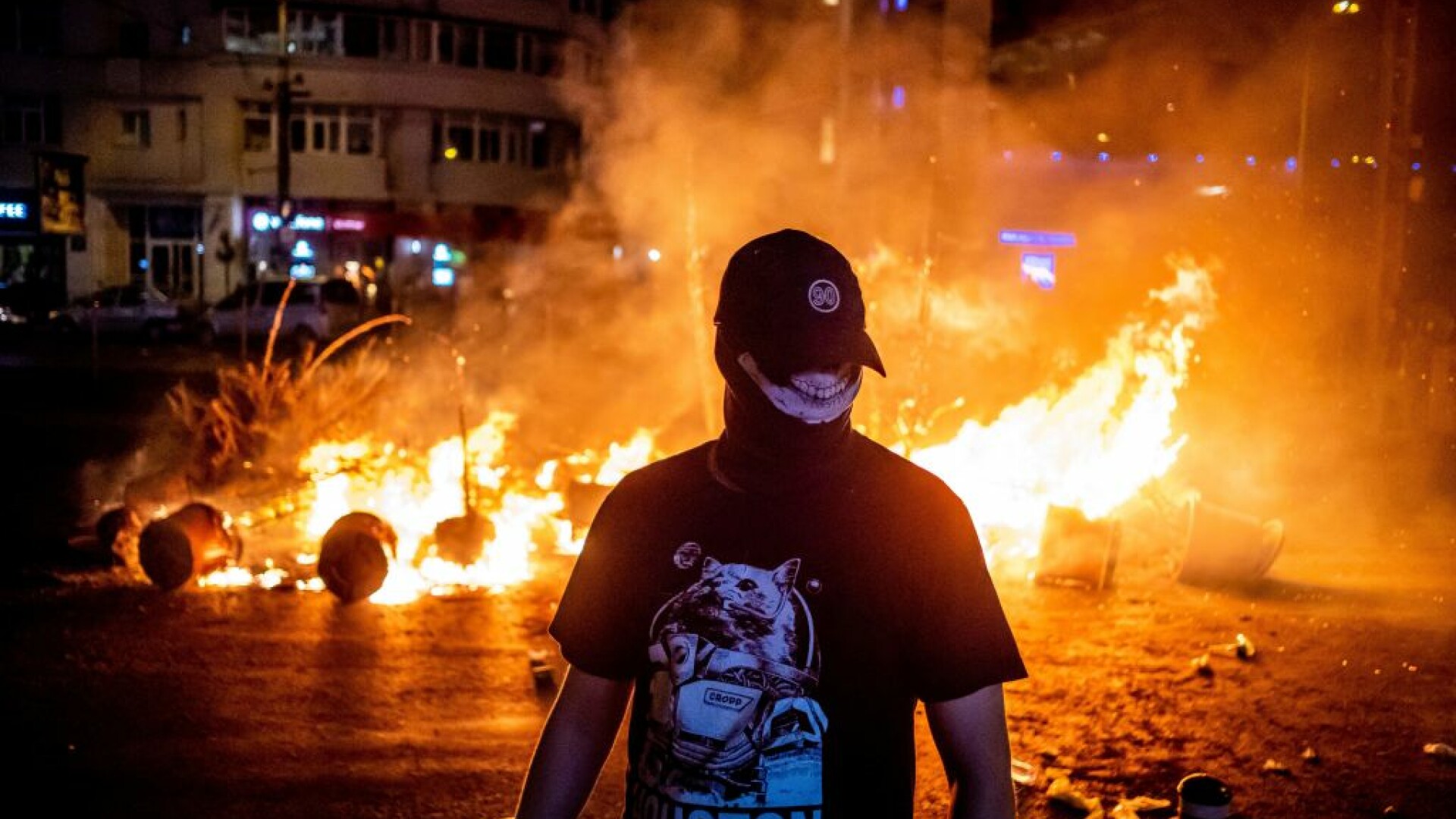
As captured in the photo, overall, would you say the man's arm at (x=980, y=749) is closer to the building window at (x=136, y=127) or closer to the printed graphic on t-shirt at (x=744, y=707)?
the printed graphic on t-shirt at (x=744, y=707)

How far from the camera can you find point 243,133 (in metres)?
35.2

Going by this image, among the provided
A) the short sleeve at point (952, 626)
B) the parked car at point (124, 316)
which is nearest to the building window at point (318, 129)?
the parked car at point (124, 316)

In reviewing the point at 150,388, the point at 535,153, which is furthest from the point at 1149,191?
the point at 535,153

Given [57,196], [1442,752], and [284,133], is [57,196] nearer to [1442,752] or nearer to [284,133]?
[284,133]

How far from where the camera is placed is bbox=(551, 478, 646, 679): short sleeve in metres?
1.77

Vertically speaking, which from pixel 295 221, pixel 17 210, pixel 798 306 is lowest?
pixel 798 306

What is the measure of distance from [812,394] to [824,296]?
5.7 inches

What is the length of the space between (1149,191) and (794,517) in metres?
17.4

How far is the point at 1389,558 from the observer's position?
7.66 m

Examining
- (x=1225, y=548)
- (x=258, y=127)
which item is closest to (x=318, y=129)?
(x=258, y=127)

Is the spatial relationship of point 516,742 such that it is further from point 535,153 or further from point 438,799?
point 535,153

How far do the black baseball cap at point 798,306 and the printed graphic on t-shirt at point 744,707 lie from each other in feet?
0.99

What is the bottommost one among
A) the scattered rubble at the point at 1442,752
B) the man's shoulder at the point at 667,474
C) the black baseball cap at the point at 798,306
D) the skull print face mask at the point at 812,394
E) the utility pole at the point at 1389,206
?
the scattered rubble at the point at 1442,752

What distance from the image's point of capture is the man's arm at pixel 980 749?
1696mm
